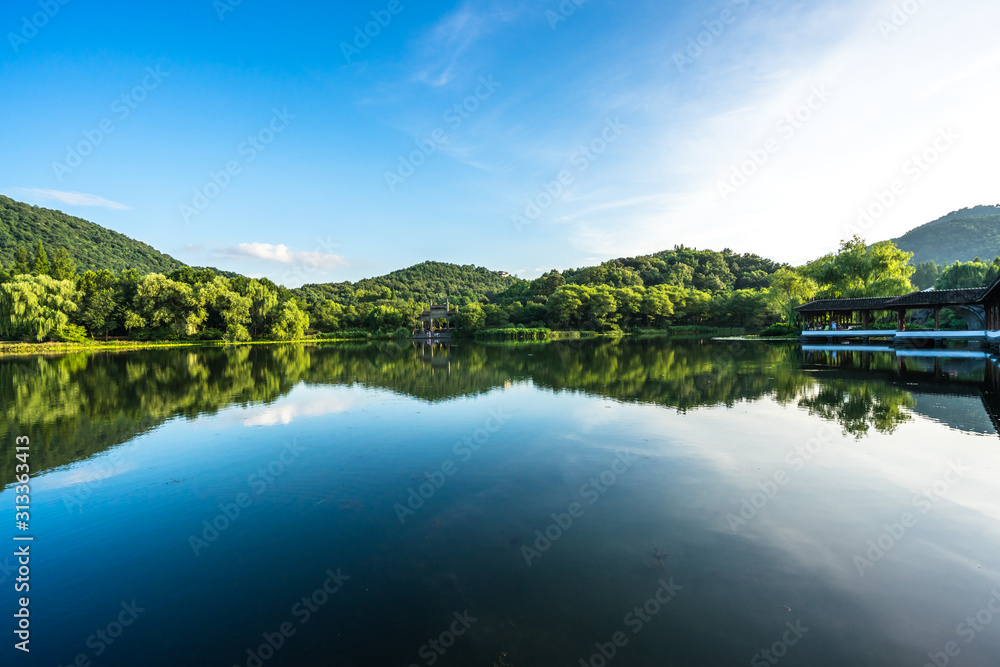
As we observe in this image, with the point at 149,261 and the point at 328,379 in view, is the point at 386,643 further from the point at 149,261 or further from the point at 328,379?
the point at 149,261

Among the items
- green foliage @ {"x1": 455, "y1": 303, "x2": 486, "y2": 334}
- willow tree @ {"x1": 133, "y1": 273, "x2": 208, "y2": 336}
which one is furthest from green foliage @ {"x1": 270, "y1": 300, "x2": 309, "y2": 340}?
green foliage @ {"x1": 455, "y1": 303, "x2": 486, "y2": 334}

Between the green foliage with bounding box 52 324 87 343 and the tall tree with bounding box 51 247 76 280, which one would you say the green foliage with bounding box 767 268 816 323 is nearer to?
the green foliage with bounding box 52 324 87 343

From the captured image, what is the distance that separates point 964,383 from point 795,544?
49.6ft

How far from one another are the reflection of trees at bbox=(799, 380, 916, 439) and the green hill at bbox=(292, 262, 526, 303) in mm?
89364

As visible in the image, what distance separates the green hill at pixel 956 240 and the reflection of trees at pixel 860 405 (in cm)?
15626

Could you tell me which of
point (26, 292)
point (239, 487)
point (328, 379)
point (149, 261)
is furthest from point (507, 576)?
point (149, 261)

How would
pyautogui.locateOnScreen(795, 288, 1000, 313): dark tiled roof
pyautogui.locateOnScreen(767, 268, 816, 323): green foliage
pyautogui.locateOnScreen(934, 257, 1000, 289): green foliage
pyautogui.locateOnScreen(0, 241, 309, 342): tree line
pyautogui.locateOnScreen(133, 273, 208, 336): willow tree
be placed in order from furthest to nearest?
1. pyautogui.locateOnScreen(767, 268, 816, 323): green foliage
2. pyautogui.locateOnScreen(934, 257, 1000, 289): green foliage
3. pyautogui.locateOnScreen(133, 273, 208, 336): willow tree
4. pyautogui.locateOnScreen(0, 241, 309, 342): tree line
5. pyautogui.locateOnScreen(795, 288, 1000, 313): dark tiled roof

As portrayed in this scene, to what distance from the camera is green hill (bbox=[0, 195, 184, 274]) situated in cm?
7944

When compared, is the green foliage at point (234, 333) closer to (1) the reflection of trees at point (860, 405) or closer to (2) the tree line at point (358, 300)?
(2) the tree line at point (358, 300)

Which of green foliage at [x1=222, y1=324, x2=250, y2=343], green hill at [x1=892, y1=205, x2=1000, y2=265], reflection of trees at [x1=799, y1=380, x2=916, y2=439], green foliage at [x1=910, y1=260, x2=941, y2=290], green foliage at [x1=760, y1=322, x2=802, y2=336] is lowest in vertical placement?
reflection of trees at [x1=799, y1=380, x2=916, y2=439]

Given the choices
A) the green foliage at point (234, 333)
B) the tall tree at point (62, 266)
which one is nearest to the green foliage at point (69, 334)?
the green foliage at point (234, 333)

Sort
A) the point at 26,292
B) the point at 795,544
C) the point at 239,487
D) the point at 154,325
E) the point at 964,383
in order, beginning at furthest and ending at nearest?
the point at 154,325 < the point at 26,292 < the point at 964,383 < the point at 239,487 < the point at 795,544

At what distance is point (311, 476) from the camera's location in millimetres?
6941

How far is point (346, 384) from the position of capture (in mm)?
16938
